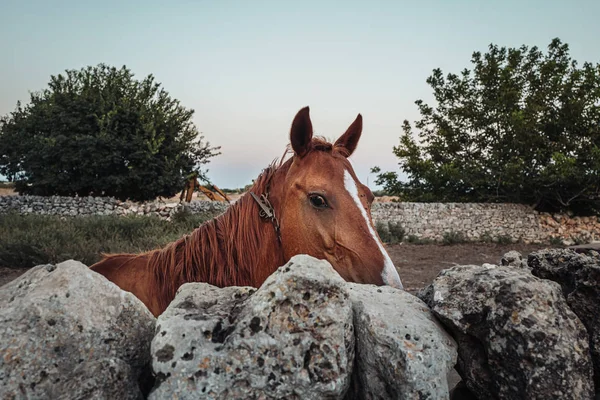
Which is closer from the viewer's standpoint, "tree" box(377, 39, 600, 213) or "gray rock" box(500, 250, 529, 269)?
"gray rock" box(500, 250, 529, 269)

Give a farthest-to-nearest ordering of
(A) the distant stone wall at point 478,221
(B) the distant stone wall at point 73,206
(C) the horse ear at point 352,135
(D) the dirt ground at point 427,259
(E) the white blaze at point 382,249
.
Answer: (A) the distant stone wall at point 478,221
(B) the distant stone wall at point 73,206
(D) the dirt ground at point 427,259
(C) the horse ear at point 352,135
(E) the white blaze at point 382,249

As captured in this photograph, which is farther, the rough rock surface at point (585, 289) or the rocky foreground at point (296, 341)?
the rough rock surface at point (585, 289)

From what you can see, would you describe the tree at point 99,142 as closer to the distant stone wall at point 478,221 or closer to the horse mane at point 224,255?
the distant stone wall at point 478,221

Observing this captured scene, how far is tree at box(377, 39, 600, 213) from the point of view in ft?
62.6

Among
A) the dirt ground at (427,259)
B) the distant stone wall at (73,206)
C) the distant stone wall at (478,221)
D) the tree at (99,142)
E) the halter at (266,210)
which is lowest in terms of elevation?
the dirt ground at (427,259)

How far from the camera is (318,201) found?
2340mm

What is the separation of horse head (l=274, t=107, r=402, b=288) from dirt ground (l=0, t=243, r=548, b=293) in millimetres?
6420

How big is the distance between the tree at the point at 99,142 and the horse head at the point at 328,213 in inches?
815

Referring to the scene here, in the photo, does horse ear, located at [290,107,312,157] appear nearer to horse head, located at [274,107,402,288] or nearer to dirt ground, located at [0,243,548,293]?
horse head, located at [274,107,402,288]

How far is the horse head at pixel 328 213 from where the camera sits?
2.12 meters

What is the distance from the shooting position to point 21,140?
23.1 metres

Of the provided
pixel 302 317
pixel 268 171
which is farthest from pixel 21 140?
pixel 302 317

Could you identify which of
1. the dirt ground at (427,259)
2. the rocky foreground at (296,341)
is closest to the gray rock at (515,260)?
the rocky foreground at (296,341)

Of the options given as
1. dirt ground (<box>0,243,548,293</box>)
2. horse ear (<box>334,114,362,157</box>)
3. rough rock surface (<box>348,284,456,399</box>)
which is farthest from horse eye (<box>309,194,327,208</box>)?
dirt ground (<box>0,243,548,293</box>)
